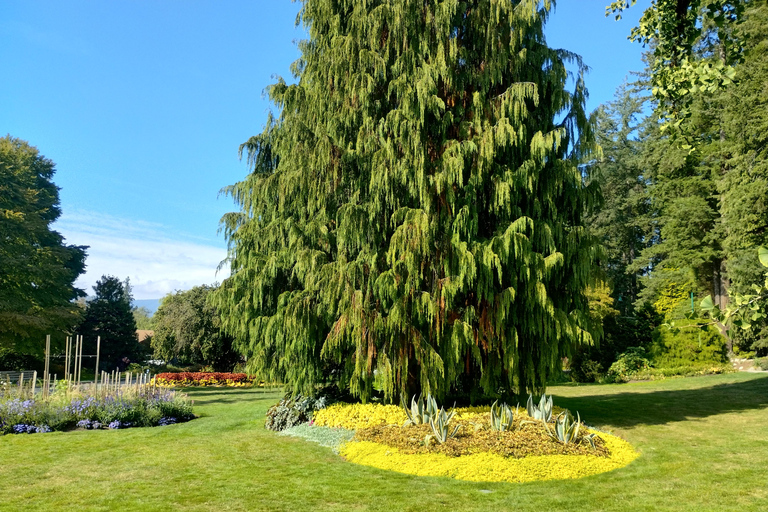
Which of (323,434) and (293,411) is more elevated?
(293,411)

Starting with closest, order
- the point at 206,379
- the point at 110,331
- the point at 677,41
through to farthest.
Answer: the point at 677,41
the point at 206,379
the point at 110,331

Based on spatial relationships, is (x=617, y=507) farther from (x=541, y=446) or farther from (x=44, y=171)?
(x=44, y=171)

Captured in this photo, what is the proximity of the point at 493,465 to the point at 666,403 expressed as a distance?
9.44m

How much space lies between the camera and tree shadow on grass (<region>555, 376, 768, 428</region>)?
1205 cm

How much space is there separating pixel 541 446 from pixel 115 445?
705 cm

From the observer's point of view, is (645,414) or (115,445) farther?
(645,414)

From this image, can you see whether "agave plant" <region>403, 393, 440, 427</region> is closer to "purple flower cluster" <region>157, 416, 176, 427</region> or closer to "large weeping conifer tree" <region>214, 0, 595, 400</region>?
"large weeping conifer tree" <region>214, 0, 595, 400</region>

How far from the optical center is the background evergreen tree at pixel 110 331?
32781mm

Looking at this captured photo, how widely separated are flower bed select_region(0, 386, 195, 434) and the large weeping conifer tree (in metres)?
2.45

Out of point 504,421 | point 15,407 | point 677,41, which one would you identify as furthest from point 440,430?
point 15,407

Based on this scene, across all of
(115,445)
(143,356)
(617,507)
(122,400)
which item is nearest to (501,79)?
(617,507)

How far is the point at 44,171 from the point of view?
35.4 m

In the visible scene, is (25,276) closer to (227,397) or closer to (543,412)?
(227,397)

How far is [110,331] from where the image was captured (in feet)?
110
